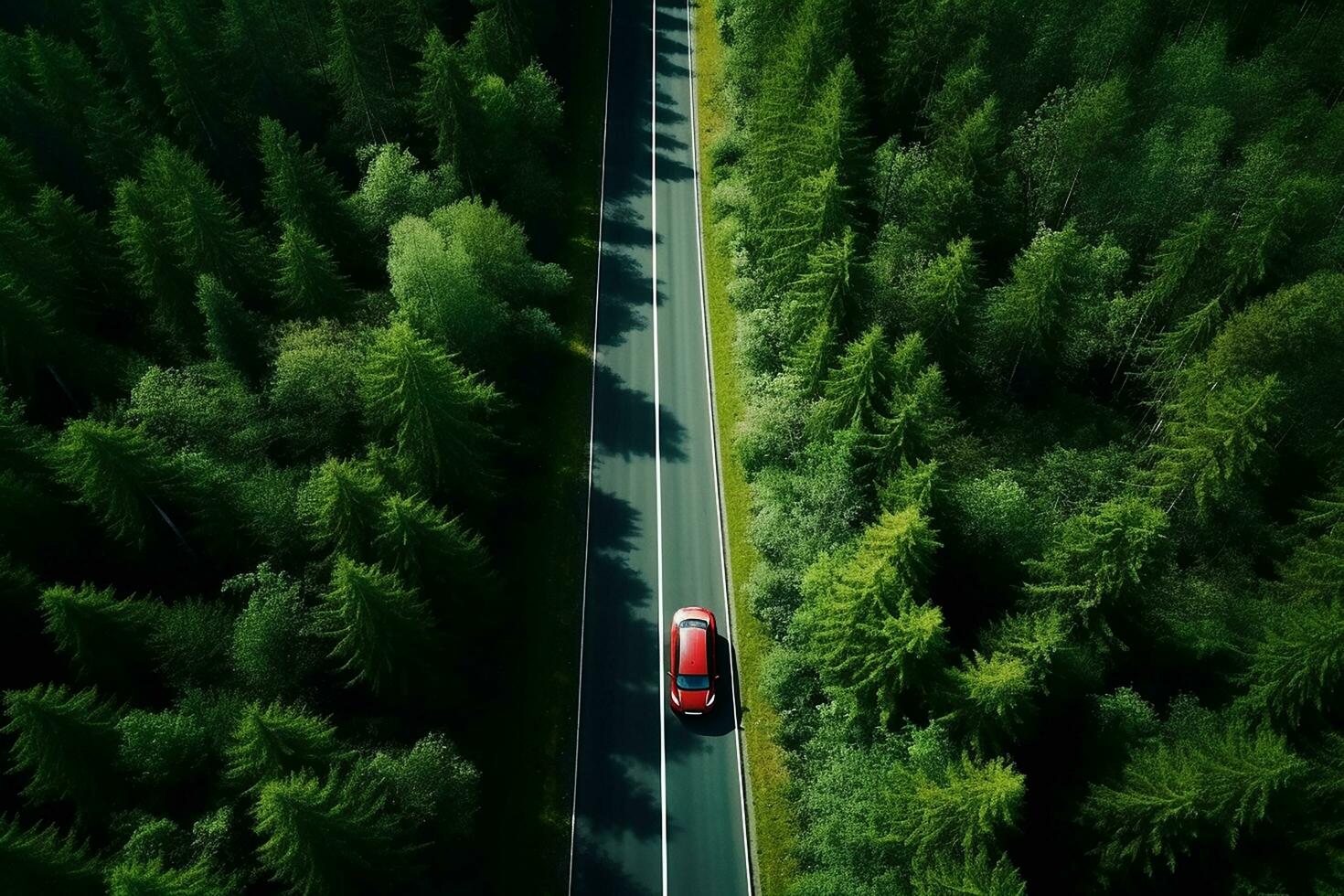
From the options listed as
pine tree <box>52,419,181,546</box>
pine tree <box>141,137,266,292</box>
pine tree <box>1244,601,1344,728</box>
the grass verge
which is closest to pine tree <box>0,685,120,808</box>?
pine tree <box>52,419,181,546</box>

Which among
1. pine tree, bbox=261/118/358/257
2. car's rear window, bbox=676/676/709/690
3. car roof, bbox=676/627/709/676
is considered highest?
pine tree, bbox=261/118/358/257

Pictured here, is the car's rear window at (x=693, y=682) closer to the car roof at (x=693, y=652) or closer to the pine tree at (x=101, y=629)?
the car roof at (x=693, y=652)

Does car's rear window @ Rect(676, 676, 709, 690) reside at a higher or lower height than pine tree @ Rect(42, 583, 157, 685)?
lower

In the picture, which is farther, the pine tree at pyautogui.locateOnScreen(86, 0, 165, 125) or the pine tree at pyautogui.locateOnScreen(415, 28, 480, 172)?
the pine tree at pyautogui.locateOnScreen(86, 0, 165, 125)

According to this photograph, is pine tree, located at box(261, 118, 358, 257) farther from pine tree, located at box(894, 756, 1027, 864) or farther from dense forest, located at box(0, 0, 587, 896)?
pine tree, located at box(894, 756, 1027, 864)

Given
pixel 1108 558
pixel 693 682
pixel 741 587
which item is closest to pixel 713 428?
pixel 741 587

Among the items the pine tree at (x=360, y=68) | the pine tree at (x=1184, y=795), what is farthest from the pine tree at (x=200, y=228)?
A: the pine tree at (x=1184, y=795)
